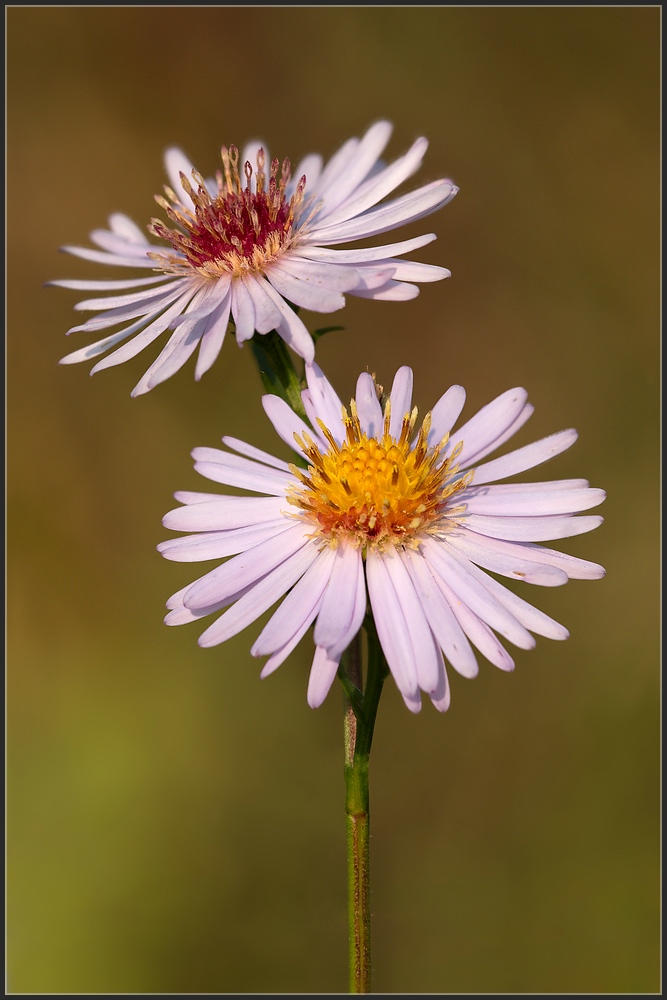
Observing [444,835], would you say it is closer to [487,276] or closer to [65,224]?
[487,276]

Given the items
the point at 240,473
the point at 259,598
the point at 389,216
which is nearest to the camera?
the point at 259,598

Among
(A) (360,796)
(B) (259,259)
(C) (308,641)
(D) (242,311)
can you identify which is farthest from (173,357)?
(C) (308,641)

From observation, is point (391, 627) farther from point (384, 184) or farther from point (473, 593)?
point (384, 184)

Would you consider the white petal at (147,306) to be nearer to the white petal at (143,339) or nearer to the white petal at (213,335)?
the white petal at (143,339)

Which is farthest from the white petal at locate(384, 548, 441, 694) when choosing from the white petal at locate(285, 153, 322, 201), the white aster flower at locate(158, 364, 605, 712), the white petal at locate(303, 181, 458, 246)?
the white petal at locate(285, 153, 322, 201)

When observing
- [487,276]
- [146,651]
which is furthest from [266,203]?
[487,276]


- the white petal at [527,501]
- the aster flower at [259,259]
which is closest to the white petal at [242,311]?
the aster flower at [259,259]
